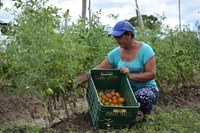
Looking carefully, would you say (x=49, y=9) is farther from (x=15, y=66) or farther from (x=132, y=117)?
(x=132, y=117)

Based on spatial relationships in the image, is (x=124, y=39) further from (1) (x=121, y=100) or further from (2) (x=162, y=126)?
(2) (x=162, y=126)

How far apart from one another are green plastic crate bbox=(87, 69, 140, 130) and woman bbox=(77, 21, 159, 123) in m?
0.10

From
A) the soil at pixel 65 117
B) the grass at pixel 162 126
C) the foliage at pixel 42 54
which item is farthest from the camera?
the soil at pixel 65 117

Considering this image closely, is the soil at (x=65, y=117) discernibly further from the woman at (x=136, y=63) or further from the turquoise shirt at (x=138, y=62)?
the turquoise shirt at (x=138, y=62)

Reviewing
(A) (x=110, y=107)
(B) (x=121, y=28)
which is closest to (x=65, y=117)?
(A) (x=110, y=107)

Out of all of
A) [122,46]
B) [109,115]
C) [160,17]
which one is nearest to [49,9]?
[122,46]

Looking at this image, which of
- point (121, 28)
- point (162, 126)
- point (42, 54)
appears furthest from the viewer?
point (162, 126)

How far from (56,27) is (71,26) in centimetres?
43

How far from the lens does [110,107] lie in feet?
12.5

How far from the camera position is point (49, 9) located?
396 cm

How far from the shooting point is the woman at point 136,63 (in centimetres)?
420

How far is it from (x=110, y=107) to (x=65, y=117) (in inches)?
49.2

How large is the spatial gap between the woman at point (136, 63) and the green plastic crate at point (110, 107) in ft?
0.34

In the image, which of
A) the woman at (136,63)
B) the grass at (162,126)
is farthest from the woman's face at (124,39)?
the grass at (162,126)
